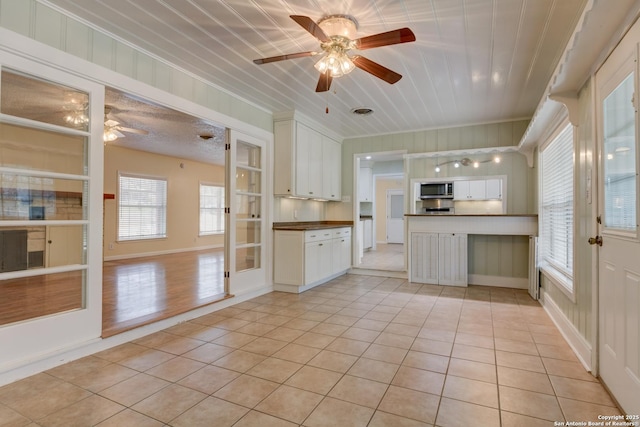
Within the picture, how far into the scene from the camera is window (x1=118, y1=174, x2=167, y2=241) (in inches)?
291

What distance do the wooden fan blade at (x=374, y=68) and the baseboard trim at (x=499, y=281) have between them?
150 inches

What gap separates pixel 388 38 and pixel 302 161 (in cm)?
285

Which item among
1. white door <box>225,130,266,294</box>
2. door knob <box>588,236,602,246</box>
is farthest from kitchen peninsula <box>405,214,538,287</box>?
door knob <box>588,236,602,246</box>

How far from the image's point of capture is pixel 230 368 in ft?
7.64

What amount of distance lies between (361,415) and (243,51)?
2977 mm

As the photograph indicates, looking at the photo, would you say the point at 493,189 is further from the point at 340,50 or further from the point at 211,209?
the point at 211,209

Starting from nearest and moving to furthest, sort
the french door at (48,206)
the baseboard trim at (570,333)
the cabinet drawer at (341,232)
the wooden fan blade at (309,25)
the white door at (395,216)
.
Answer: the wooden fan blade at (309,25), the french door at (48,206), the baseboard trim at (570,333), the cabinet drawer at (341,232), the white door at (395,216)

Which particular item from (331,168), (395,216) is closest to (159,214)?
(331,168)

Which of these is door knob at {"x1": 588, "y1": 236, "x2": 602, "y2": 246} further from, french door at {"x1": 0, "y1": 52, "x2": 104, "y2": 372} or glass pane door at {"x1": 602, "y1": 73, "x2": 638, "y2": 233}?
french door at {"x1": 0, "y1": 52, "x2": 104, "y2": 372}

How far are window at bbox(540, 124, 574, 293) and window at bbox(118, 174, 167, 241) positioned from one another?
7.89 meters

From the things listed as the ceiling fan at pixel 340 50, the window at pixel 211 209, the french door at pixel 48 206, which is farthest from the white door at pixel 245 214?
the window at pixel 211 209

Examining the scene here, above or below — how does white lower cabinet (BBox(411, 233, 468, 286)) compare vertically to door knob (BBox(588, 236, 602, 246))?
below

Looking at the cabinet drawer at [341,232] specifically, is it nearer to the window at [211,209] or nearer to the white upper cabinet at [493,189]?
the white upper cabinet at [493,189]

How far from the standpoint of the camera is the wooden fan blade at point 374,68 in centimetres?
251
